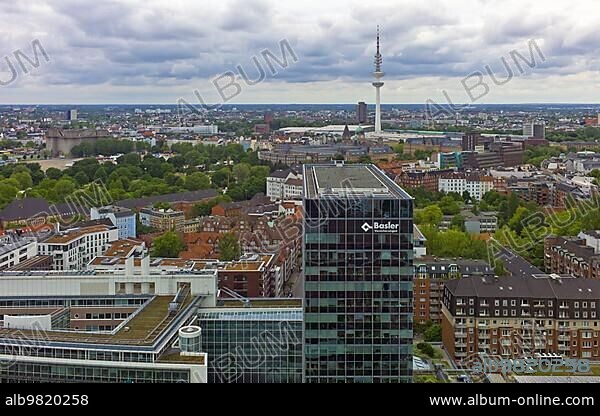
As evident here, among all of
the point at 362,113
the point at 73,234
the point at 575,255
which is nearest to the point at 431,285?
the point at 575,255

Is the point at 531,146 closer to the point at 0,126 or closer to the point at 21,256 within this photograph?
the point at 21,256

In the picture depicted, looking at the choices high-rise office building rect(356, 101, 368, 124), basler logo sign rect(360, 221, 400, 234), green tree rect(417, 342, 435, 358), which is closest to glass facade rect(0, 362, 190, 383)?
basler logo sign rect(360, 221, 400, 234)

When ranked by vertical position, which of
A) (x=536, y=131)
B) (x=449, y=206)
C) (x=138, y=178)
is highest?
(x=536, y=131)

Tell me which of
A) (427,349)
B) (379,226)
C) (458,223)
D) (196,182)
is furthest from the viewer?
(196,182)

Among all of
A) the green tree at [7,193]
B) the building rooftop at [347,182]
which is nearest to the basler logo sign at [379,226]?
the building rooftop at [347,182]

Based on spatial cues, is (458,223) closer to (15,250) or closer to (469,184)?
(469,184)

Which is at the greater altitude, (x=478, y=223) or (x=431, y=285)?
(x=478, y=223)

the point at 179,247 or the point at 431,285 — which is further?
the point at 179,247

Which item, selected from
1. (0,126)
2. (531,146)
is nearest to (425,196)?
(531,146)
